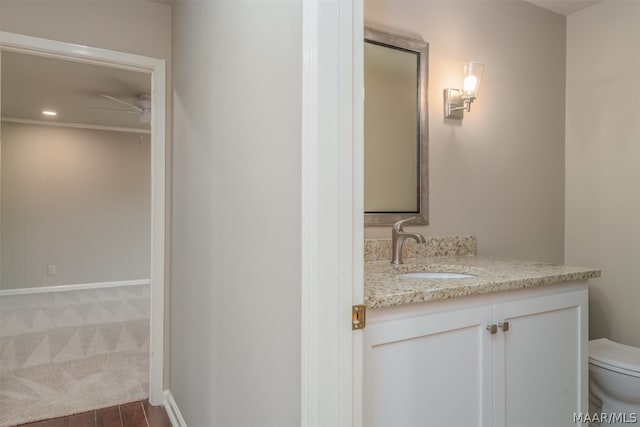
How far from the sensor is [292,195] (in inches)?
36.0

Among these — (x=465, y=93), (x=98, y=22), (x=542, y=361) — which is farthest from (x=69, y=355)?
(x=465, y=93)

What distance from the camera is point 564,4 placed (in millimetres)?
2514

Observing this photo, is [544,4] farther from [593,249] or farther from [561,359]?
[561,359]

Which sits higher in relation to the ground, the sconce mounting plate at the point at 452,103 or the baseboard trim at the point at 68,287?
the sconce mounting plate at the point at 452,103

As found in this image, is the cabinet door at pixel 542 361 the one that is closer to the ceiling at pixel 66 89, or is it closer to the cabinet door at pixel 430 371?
the cabinet door at pixel 430 371

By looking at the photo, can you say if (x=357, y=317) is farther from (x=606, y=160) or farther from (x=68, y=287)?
(x=68, y=287)

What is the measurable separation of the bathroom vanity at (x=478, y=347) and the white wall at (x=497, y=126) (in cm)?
63

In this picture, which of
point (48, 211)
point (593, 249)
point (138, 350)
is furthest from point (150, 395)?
point (48, 211)

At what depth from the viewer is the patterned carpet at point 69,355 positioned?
2357mm

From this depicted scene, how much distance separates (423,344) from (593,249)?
1991 mm

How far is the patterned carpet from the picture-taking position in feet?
7.73

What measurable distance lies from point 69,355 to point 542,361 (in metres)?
3.32

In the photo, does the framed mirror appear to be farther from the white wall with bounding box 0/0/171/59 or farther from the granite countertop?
the white wall with bounding box 0/0/171/59

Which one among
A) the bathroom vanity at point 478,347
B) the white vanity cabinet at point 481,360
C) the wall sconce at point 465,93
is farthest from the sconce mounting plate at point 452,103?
the white vanity cabinet at point 481,360
